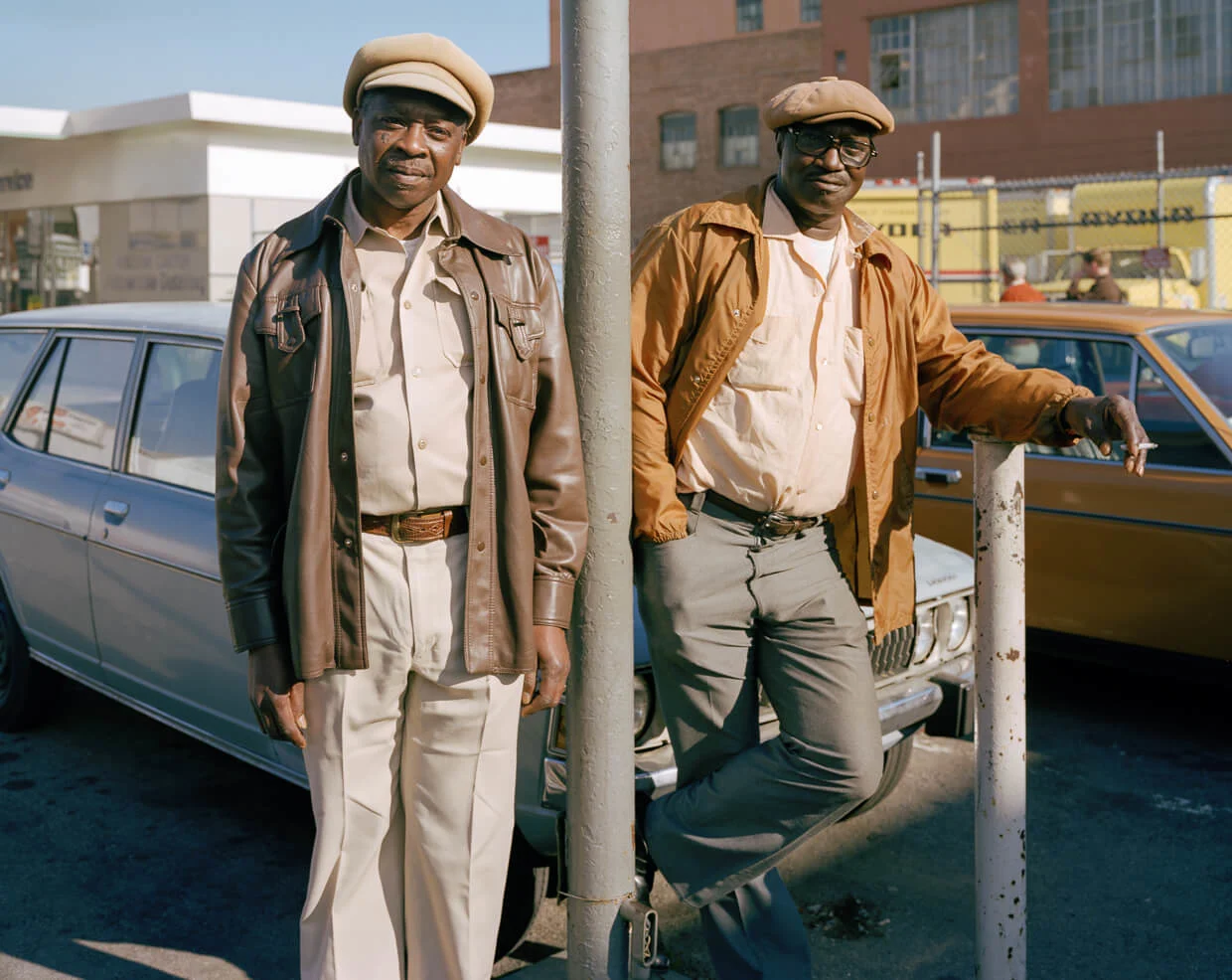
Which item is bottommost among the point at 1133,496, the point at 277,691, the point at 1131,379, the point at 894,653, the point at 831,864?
the point at 831,864

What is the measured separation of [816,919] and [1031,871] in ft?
2.56

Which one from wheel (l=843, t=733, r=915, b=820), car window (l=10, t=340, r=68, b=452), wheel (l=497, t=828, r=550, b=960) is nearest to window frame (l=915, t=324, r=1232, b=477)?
wheel (l=843, t=733, r=915, b=820)

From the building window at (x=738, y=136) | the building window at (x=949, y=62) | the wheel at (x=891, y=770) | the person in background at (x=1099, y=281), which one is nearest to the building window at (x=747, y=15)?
the building window at (x=738, y=136)

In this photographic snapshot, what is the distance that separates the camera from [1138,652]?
5.38m

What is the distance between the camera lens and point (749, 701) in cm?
311

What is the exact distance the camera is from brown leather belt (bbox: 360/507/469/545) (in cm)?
247

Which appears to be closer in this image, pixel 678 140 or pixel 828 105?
pixel 828 105

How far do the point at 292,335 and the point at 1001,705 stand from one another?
1.67m

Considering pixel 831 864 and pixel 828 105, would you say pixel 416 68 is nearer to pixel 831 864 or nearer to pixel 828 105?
pixel 828 105

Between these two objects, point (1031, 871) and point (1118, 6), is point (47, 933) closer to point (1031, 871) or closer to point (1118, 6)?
point (1031, 871)

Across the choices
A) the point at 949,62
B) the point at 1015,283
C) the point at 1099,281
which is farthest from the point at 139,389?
the point at 949,62

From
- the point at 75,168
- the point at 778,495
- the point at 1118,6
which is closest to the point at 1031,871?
the point at 778,495

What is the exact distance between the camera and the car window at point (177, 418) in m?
4.40

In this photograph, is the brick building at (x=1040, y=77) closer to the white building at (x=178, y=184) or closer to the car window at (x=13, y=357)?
the white building at (x=178, y=184)
